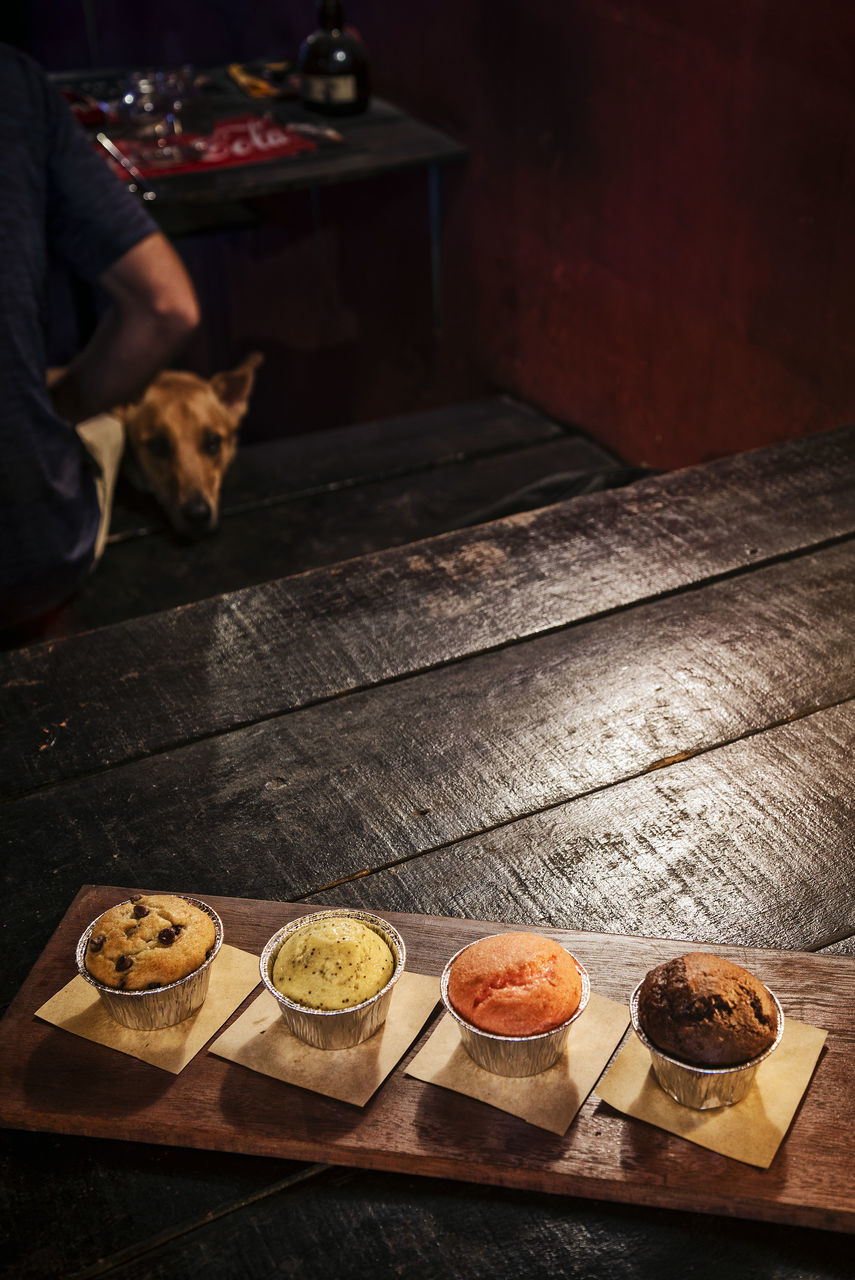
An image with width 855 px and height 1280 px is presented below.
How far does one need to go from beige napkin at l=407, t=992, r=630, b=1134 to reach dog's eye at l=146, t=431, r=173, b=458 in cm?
217

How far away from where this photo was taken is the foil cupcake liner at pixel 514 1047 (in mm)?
827

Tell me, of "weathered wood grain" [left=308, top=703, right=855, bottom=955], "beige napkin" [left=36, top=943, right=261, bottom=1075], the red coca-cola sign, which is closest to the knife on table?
the red coca-cola sign

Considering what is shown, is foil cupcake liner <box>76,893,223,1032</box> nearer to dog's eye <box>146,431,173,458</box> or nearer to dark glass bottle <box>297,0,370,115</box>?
dog's eye <box>146,431,173,458</box>

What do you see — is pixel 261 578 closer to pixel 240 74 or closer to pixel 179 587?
pixel 179 587

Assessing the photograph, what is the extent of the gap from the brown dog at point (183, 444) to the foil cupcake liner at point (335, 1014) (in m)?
1.86

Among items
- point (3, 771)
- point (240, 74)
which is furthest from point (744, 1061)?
point (240, 74)

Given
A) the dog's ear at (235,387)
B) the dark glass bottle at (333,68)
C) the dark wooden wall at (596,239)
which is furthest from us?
the dark glass bottle at (333,68)

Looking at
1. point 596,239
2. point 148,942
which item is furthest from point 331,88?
point 148,942

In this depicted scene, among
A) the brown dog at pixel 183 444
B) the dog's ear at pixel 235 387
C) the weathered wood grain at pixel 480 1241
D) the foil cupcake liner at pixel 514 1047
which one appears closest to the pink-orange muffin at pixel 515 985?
the foil cupcake liner at pixel 514 1047

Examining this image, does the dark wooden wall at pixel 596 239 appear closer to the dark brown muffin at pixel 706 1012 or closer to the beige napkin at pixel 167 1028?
the dark brown muffin at pixel 706 1012

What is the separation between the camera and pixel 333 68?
3682 millimetres

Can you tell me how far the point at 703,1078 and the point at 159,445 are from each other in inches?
92.5

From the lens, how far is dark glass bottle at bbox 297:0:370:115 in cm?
361

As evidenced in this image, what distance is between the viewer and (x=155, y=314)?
7.74ft
